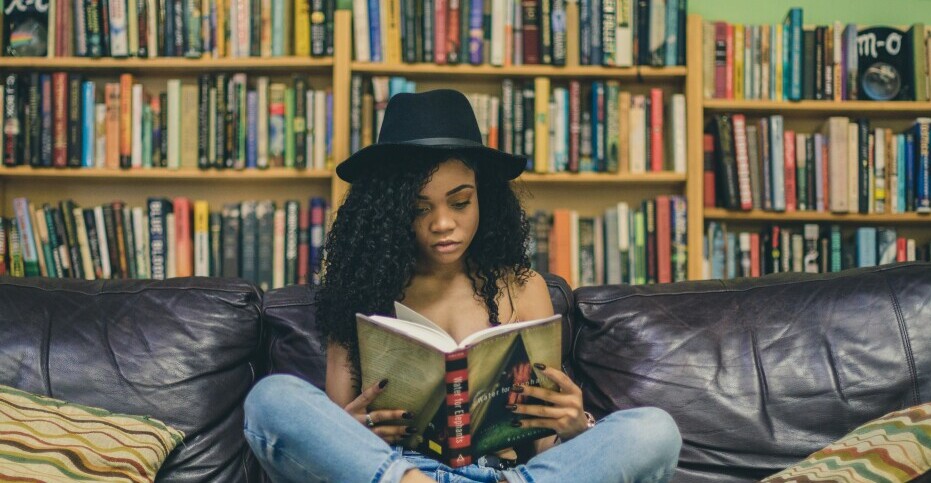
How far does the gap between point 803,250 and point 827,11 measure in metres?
0.84

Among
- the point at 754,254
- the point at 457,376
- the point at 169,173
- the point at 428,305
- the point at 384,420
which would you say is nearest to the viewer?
the point at 457,376

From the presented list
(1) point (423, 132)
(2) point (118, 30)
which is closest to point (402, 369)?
(1) point (423, 132)

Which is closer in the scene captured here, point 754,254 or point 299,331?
point 299,331

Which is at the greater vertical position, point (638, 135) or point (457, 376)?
point (638, 135)

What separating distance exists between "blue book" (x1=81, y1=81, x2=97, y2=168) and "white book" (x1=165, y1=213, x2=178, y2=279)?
306 mm

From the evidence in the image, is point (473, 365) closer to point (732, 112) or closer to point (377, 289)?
point (377, 289)

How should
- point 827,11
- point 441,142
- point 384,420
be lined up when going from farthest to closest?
point 827,11 < point 441,142 < point 384,420

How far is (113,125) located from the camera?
104 inches

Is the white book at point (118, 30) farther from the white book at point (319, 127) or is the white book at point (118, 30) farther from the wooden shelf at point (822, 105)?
the wooden shelf at point (822, 105)

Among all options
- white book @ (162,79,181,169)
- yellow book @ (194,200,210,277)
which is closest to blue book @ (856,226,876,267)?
yellow book @ (194,200,210,277)

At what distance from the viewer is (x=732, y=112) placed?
2746mm

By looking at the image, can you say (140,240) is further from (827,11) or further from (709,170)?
(827,11)

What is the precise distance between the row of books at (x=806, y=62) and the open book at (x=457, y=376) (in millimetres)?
1742

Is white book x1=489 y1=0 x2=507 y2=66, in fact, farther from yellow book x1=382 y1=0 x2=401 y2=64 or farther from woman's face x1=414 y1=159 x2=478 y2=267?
woman's face x1=414 y1=159 x2=478 y2=267
